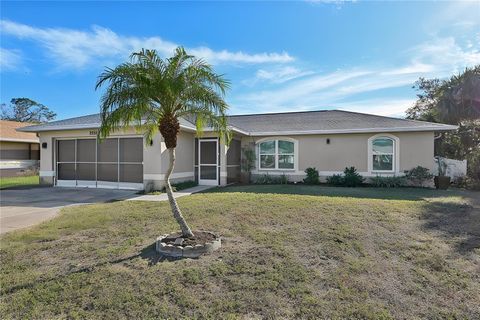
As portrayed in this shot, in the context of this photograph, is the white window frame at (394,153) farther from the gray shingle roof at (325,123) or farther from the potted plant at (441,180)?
the potted plant at (441,180)

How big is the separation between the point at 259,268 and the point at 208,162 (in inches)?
436

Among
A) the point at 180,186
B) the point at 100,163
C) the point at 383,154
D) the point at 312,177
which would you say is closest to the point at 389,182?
the point at 383,154

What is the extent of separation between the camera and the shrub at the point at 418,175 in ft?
46.2

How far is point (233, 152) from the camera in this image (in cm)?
1645

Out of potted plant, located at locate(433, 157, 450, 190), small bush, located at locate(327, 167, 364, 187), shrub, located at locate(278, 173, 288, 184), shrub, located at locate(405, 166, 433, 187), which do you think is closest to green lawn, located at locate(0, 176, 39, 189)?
shrub, located at locate(278, 173, 288, 184)

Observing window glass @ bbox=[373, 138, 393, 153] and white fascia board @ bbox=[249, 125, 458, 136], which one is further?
window glass @ bbox=[373, 138, 393, 153]

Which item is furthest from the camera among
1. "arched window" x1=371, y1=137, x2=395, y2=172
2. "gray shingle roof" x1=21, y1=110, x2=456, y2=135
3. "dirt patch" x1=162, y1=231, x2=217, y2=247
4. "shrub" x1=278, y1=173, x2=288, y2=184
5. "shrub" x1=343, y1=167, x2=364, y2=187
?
"shrub" x1=278, y1=173, x2=288, y2=184

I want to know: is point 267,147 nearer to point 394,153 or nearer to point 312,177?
point 312,177

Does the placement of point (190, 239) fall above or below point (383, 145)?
below

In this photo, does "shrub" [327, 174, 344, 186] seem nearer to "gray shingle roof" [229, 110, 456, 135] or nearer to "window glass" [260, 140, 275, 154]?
"gray shingle roof" [229, 110, 456, 135]

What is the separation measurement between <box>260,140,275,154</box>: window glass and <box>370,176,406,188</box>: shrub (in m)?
5.60

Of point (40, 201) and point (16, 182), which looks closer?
point (40, 201)

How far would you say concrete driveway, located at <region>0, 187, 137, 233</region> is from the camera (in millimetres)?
8094

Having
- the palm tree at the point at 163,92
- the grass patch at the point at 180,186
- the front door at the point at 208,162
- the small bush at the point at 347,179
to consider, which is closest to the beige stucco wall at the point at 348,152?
the small bush at the point at 347,179
